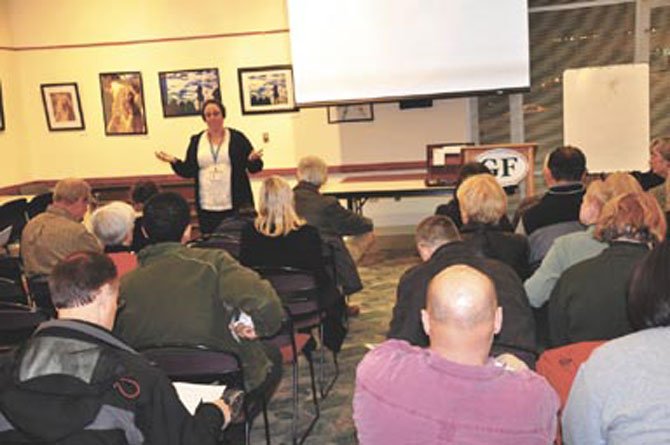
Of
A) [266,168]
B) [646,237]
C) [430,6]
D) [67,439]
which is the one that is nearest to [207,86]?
[266,168]

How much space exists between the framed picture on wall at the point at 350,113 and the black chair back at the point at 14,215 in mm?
3459

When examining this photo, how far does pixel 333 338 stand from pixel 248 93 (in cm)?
485

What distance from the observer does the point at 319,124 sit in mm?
8844

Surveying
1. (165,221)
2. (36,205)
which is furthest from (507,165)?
(36,205)

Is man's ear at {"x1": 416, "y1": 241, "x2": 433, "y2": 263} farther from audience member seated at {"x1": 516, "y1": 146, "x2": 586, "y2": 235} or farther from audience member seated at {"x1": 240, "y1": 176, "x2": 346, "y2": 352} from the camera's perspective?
audience member seated at {"x1": 516, "y1": 146, "x2": 586, "y2": 235}

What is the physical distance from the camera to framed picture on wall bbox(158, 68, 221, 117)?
896cm

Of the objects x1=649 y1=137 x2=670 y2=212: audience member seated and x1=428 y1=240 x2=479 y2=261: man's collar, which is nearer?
x1=428 y1=240 x2=479 y2=261: man's collar

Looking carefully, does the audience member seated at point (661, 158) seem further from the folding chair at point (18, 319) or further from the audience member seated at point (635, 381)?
the folding chair at point (18, 319)

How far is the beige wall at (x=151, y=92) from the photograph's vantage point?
28.7ft

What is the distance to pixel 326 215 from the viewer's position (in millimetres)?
5250

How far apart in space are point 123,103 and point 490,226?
6507 millimetres

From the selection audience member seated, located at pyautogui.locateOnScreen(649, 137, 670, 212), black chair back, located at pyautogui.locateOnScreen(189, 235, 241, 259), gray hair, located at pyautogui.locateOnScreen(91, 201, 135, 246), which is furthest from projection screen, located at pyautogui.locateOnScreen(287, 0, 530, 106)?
gray hair, located at pyautogui.locateOnScreen(91, 201, 135, 246)

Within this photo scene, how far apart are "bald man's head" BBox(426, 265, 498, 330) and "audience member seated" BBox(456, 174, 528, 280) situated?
1.79 m

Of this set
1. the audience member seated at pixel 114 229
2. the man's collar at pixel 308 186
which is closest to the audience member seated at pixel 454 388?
the audience member seated at pixel 114 229
